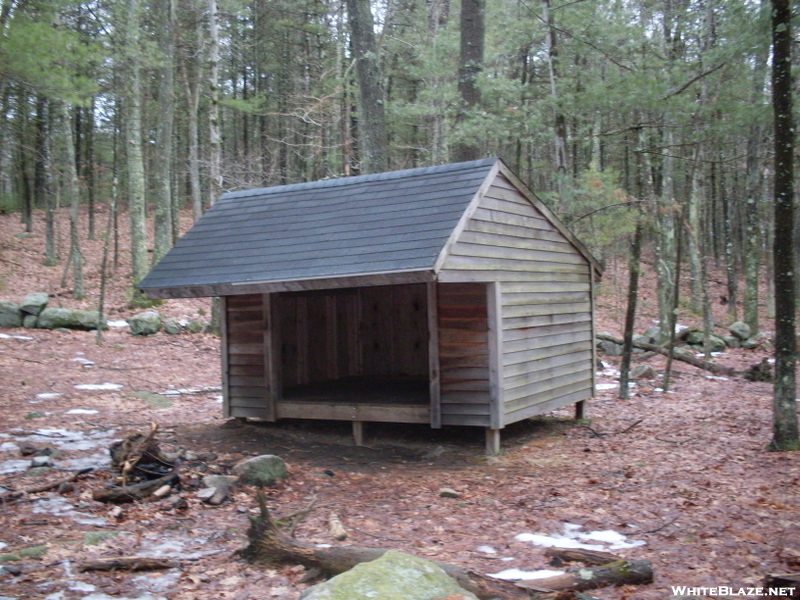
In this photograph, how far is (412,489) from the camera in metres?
7.18

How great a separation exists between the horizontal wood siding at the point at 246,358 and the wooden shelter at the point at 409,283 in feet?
0.06

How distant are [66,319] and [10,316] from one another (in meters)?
1.26

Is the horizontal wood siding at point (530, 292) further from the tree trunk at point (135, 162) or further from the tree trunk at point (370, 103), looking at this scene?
the tree trunk at point (135, 162)

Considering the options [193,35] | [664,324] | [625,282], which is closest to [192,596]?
[664,324]

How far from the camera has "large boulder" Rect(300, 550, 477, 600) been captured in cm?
355

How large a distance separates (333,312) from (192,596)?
24.1 feet

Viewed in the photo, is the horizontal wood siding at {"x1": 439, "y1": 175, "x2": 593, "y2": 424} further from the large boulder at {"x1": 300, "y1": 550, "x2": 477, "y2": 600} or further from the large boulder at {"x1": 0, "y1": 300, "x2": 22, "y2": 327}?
the large boulder at {"x1": 0, "y1": 300, "x2": 22, "y2": 327}

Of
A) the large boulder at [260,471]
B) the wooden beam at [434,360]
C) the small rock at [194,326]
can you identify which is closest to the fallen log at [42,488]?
the large boulder at [260,471]

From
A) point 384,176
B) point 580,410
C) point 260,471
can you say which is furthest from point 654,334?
point 260,471

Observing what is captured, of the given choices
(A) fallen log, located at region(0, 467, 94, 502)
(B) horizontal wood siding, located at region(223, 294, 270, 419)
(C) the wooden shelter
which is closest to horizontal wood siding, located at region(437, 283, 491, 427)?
(C) the wooden shelter

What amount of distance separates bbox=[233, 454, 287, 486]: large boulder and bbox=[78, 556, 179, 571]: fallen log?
219 cm

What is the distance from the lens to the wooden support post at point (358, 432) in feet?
29.7

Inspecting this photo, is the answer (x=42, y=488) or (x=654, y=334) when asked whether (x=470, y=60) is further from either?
(x=42, y=488)

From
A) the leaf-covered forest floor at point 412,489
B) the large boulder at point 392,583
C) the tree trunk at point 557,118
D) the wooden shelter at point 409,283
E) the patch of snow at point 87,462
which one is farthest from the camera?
the tree trunk at point 557,118
